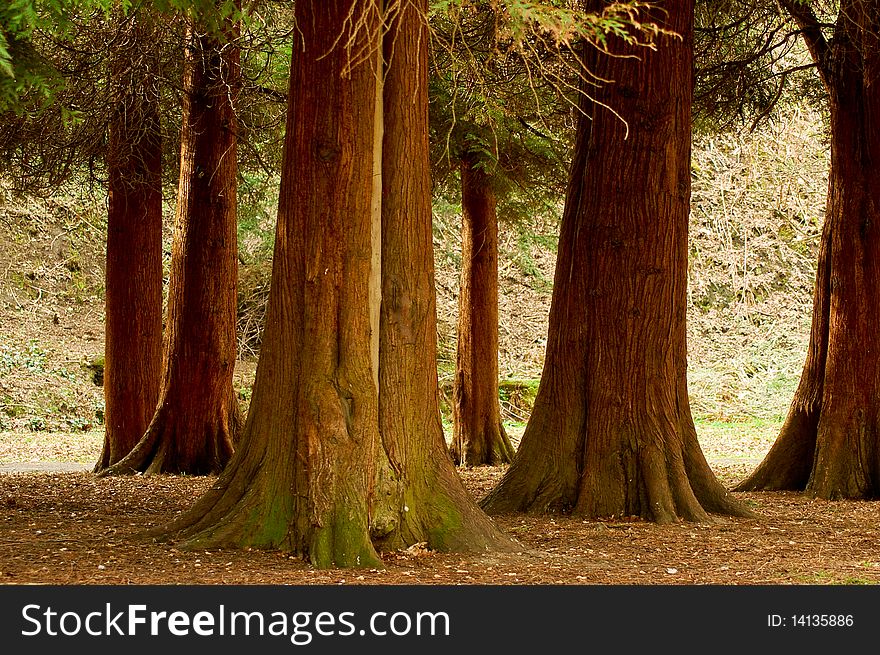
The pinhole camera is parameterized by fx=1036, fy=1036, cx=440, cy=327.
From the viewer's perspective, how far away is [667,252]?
836 centimetres

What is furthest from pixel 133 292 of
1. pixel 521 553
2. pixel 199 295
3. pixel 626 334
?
pixel 521 553

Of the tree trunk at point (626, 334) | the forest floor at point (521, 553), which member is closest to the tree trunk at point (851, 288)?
the forest floor at point (521, 553)

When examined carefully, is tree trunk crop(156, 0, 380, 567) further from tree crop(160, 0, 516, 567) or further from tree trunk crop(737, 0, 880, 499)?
tree trunk crop(737, 0, 880, 499)

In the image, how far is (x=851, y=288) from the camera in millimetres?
10133

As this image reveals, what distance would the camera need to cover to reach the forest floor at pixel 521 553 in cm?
566

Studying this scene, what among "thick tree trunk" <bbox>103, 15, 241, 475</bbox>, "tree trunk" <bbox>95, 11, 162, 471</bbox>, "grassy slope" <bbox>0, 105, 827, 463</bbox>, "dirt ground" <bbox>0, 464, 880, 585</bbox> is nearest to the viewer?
"dirt ground" <bbox>0, 464, 880, 585</bbox>

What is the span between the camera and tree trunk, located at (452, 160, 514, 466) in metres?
13.7

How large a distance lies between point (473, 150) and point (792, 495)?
5501 mm

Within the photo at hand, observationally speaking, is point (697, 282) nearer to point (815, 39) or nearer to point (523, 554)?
point (815, 39)

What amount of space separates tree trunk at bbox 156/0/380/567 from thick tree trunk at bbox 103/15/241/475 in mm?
5571

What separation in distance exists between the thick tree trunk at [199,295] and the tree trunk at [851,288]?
6.45 metres

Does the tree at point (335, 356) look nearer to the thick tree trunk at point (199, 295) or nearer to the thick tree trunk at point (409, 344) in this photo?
the thick tree trunk at point (409, 344)

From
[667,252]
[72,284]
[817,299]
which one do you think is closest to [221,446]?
[667,252]

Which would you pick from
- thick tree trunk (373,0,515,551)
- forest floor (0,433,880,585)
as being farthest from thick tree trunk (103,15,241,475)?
thick tree trunk (373,0,515,551)
